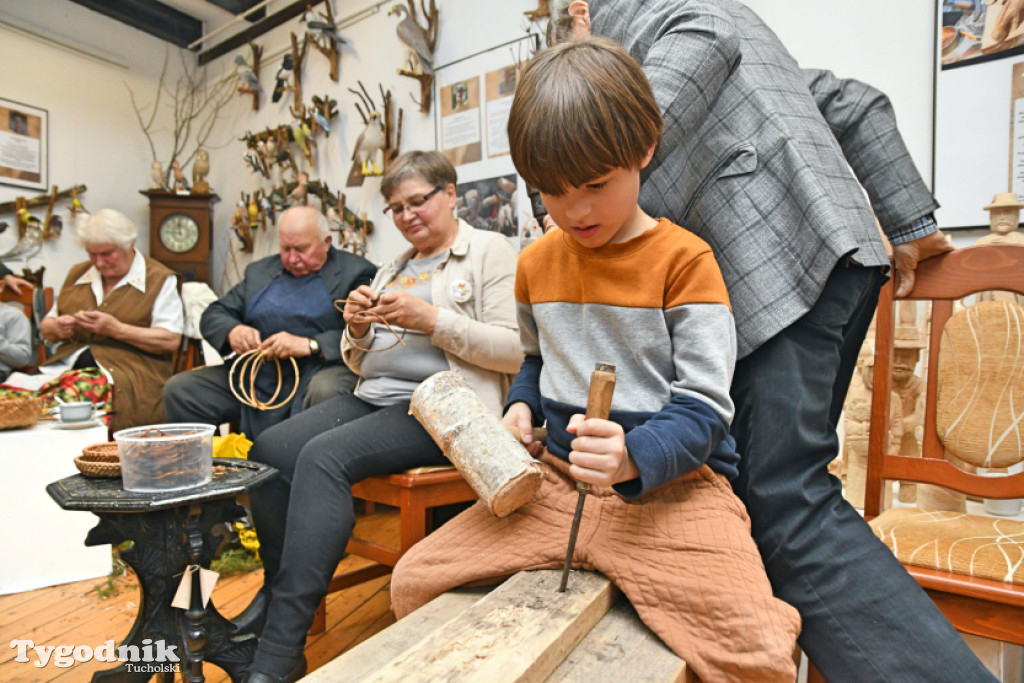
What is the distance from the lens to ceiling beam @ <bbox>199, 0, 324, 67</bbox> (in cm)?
483

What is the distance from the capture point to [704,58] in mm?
1024

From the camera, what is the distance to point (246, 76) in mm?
5035

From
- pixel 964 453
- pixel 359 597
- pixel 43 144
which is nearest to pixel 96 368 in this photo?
pixel 359 597

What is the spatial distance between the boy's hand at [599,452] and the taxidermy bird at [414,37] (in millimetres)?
3509

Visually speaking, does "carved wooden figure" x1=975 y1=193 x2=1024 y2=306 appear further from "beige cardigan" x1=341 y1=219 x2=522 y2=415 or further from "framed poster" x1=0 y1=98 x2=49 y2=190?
"framed poster" x1=0 y1=98 x2=49 y2=190

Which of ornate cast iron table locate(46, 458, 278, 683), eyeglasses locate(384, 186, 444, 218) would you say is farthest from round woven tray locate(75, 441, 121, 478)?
eyeglasses locate(384, 186, 444, 218)

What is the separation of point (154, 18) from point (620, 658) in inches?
268

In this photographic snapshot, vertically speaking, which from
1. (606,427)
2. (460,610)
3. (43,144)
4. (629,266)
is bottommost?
(460,610)

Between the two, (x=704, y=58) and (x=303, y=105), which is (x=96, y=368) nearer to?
(x=303, y=105)

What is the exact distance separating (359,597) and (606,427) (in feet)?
6.80

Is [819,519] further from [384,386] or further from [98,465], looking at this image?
[98,465]

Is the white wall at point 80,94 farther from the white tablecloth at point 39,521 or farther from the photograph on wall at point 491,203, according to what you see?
the photograph on wall at point 491,203

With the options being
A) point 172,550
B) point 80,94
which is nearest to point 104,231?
point 172,550

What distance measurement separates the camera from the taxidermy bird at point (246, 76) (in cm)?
504
